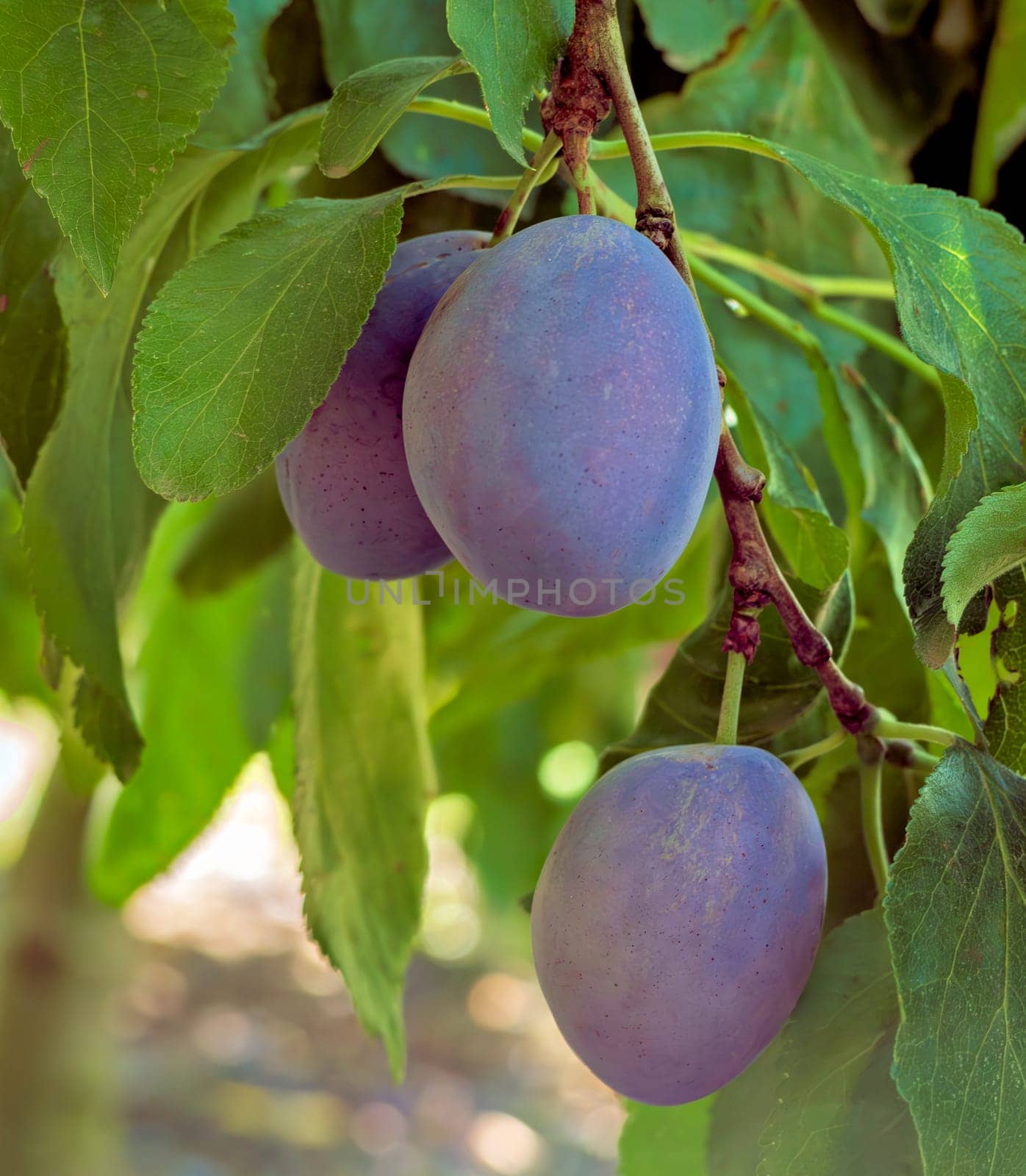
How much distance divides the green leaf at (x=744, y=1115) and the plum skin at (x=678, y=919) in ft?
0.15

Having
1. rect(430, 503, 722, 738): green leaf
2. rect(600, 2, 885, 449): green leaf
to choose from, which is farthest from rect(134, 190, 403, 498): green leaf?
rect(430, 503, 722, 738): green leaf

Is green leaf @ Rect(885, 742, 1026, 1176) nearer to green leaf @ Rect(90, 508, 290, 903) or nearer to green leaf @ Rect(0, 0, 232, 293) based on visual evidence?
green leaf @ Rect(0, 0, 232, 293)

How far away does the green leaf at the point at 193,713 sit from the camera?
82cm

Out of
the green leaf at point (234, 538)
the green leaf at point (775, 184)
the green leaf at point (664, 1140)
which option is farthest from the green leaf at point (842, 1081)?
the green leaf at point (234, 538)

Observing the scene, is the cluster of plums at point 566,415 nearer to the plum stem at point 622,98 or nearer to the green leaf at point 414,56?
the plum stem at point 622,98

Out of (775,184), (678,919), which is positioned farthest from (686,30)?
(678,919)

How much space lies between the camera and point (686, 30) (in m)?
0.64

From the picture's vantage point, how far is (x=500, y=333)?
309 millimetres

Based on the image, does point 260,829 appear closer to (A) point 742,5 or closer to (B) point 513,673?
(B) point 513,673

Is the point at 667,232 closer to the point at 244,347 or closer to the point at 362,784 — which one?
the point at 244,347

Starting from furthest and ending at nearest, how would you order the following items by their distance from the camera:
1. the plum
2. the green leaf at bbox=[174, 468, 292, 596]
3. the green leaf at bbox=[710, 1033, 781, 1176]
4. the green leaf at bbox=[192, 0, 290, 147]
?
the green leaf at bbox=[174, 468, 292, 596] → the green leaf at bbox=[192, 0, 290, 147] → the green leaf at bbox=[710, 1033, 781, 1176] → the plum

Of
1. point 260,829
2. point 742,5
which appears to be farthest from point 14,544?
point 260,829

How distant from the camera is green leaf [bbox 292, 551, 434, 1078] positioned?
58cm

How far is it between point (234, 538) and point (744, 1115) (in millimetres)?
465
